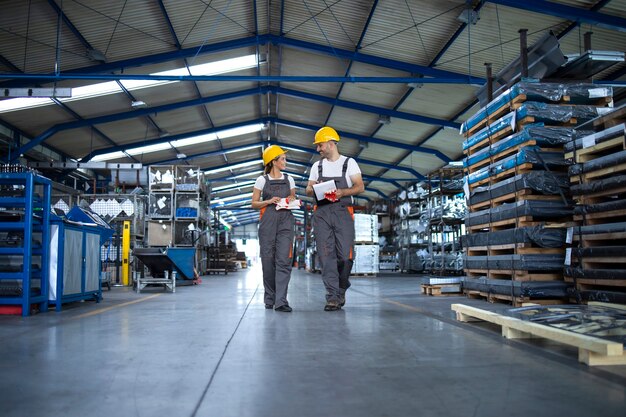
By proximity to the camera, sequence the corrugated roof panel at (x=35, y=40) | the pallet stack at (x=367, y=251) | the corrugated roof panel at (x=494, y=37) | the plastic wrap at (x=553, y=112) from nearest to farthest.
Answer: the plastic wrap at (x=553, y=112) < the corrugated roof panel at (x=35, y=40) < the corrugated roof panel at (x=494, y=37) < the pallet stack at (x=367, y=251)

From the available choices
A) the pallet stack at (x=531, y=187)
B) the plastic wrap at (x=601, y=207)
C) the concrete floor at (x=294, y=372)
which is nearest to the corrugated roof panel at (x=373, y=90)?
the pallet stack at (x=531, y=187)

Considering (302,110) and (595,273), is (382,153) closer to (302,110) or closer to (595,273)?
(302,110)

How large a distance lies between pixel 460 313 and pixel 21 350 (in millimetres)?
3634

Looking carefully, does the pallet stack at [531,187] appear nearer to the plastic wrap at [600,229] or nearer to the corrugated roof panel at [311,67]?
the plastic wrap at [600,229]

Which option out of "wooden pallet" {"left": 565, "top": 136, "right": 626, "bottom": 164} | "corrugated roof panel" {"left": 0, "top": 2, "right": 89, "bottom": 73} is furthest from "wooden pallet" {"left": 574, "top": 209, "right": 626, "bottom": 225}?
"corrugated roof panel" {"left": 0, "top": 2, "right": 89, "bottom": 73}

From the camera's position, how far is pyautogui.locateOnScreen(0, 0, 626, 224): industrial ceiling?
12.0m

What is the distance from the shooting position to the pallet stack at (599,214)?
192 inches

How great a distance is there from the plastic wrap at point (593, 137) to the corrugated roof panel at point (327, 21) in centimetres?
829

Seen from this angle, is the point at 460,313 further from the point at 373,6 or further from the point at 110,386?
the point at 373,6

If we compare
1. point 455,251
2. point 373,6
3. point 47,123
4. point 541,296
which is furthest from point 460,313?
point 47,123

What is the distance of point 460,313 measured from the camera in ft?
15.6

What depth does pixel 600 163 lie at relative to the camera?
5.18 meters

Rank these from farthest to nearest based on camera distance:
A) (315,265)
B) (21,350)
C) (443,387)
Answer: (315,265) → (21,350) → (443,387)

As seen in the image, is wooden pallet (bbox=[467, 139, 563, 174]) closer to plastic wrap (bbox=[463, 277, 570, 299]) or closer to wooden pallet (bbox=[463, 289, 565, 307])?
plastic wrap (bbox=[463, 277, 570, 299])
